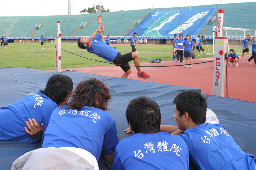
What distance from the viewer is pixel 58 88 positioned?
3.11 m

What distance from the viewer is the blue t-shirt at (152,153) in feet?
6.69

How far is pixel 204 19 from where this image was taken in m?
43.7

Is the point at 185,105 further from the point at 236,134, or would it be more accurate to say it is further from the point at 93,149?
the point at 236,134

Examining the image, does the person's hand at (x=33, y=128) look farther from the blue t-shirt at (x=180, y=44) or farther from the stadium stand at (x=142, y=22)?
the stadium stand at (x=142, y=22)

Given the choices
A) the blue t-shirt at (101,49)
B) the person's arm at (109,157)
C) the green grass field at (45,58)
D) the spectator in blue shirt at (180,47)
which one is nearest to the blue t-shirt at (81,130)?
the person's arm at (109,157)

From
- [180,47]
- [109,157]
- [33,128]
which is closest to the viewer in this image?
[109,157]

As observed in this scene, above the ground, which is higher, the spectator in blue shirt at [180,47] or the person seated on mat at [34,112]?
the spectator in blue shirt at [180,47]

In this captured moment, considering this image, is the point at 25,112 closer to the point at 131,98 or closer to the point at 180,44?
the point at 131,98

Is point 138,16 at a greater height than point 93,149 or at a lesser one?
greater

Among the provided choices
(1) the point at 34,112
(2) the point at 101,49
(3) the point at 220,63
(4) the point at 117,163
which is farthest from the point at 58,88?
(2) the point at 101,49

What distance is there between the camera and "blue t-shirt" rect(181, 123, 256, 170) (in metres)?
2.30

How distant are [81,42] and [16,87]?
210 centimetres

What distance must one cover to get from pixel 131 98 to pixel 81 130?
3145mm

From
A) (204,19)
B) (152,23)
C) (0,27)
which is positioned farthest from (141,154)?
(0,27)
